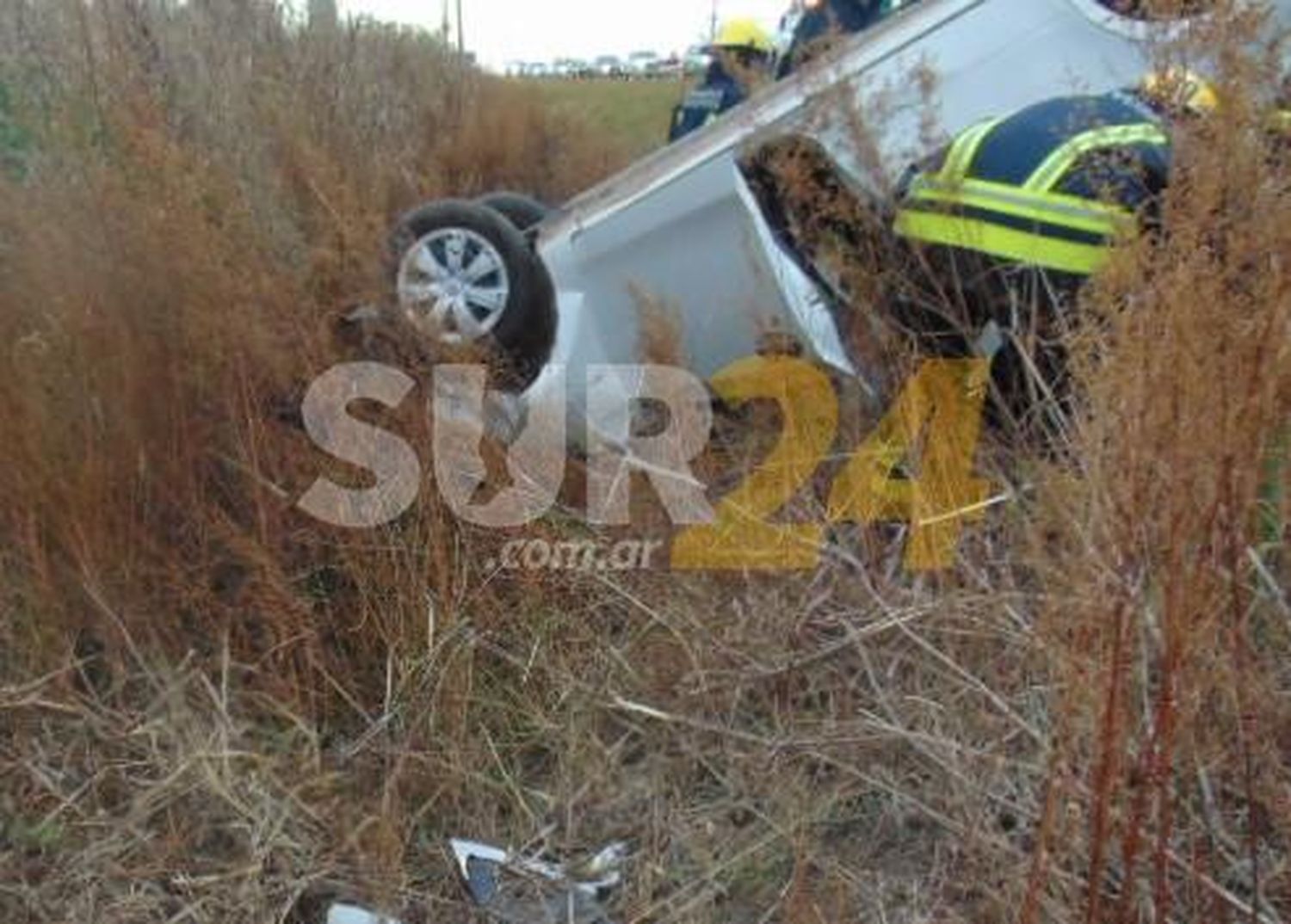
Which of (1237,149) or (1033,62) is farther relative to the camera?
(1033,62)

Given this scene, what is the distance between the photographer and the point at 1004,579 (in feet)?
7.43

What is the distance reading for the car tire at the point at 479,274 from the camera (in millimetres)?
3727

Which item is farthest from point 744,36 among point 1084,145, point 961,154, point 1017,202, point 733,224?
point 1084,145

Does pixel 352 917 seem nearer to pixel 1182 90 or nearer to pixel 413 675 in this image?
pixel 413 675

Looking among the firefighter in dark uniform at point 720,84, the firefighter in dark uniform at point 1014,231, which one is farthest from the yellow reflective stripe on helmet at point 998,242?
the firefighter in dark uniform at point 720,84

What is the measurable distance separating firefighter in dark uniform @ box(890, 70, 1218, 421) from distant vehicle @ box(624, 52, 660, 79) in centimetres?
577

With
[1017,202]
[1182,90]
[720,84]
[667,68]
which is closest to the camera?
[1182,90]

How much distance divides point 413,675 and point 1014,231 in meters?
1.46

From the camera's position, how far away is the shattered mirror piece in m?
2.07

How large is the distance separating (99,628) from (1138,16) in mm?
2282

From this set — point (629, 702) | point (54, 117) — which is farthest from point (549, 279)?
point (629, 702)

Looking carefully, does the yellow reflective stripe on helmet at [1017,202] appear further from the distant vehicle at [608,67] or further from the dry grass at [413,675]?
the distant vehicle at [608,67]

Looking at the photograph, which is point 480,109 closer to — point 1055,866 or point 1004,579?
point 1004,579

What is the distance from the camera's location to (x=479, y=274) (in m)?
3.86
